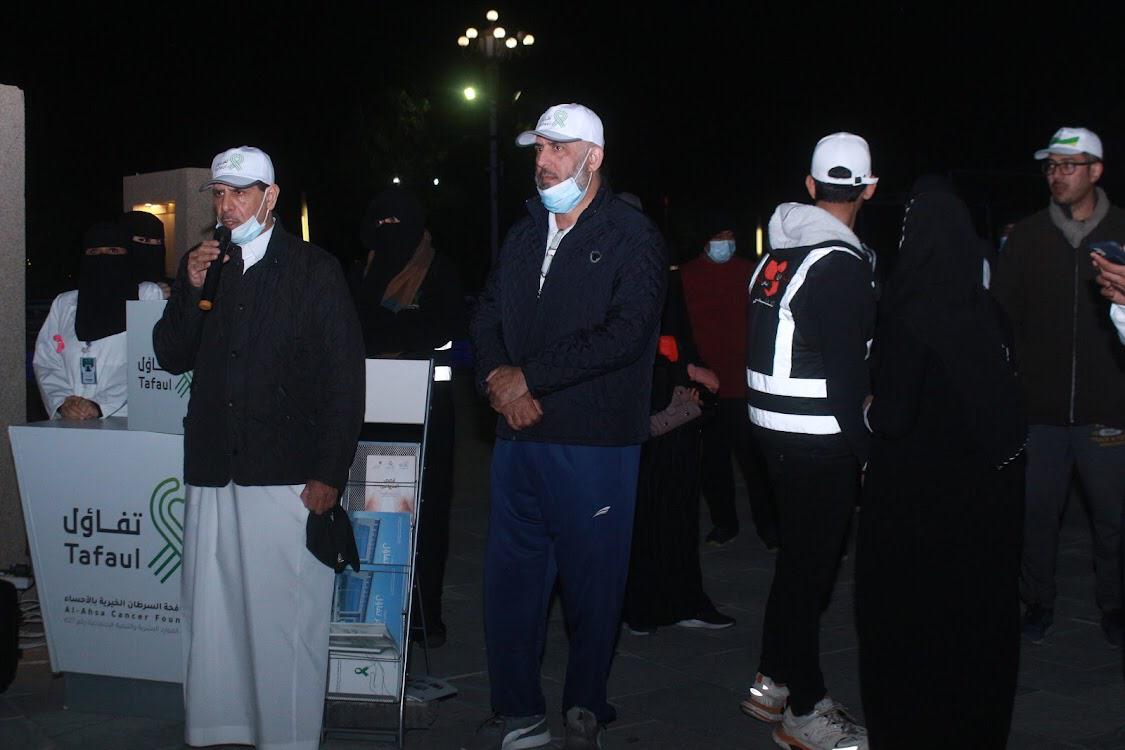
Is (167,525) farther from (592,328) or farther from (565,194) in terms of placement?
(565,194)

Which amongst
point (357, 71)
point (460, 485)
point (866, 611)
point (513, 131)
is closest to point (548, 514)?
point (866, 611)

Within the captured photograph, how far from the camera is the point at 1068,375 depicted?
602 centimetres

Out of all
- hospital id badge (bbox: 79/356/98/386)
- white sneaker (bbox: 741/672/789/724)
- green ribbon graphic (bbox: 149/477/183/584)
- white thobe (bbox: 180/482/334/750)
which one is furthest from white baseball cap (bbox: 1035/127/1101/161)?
hospital id badge (bbox: 79/356/98/386)

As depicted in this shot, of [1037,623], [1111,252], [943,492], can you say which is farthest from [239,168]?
[1037,623]

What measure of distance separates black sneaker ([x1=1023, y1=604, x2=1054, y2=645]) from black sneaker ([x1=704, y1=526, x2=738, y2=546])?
234cm

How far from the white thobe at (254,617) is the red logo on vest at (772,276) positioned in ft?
6.01

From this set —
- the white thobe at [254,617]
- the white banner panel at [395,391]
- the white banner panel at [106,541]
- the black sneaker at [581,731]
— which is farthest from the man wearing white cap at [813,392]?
the white banner panel at [106,541]

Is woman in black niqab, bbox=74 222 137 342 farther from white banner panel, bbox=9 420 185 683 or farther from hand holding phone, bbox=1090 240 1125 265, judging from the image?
hand holding phone, bbox=1090 240 1125 265

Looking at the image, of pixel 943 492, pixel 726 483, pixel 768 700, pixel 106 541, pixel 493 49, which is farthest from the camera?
pixel 493 49

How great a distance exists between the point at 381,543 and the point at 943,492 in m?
2.15

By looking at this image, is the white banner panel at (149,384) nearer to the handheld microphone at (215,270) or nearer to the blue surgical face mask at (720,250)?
the handheld microphone at (215,270)

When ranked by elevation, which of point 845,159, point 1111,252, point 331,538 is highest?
point 845,159

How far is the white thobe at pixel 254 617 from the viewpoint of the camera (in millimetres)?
4465

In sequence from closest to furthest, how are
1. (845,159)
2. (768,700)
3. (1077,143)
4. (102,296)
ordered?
1. (845,159)
2. (768,700)
3. (102,296)
4. (1077,143)
